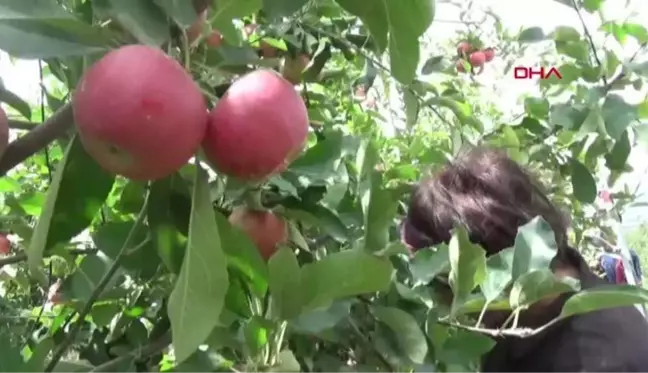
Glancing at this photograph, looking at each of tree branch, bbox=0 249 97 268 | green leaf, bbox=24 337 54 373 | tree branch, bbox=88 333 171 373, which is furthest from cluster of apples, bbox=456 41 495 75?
green leaf, bbox=24 337 54 373

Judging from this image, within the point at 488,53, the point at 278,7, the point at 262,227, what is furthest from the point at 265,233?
the point at 488,53

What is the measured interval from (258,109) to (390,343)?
1.05 ft

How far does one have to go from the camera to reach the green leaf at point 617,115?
1.01 meters

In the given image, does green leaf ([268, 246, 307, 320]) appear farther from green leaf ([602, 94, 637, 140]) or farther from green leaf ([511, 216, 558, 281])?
green leaf ([602, 94, 637, 140])

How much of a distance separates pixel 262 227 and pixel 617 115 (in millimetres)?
554

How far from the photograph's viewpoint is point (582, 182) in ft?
3.99

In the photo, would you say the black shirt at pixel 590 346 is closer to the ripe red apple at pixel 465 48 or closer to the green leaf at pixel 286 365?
the green leaf at pixel 286 365

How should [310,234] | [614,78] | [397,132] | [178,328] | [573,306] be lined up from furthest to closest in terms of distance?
[397,132] → [614,78] → [310,234] → [573,306] → [178,328]

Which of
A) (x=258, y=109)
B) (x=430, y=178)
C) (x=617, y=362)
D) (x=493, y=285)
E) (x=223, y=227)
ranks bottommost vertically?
(x=617, y=362)

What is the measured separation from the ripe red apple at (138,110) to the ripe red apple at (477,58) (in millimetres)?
1621

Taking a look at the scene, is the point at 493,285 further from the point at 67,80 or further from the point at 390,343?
the point at 67,80

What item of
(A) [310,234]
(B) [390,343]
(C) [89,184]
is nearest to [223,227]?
(C) [89,184]

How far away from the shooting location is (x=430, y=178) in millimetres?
1272

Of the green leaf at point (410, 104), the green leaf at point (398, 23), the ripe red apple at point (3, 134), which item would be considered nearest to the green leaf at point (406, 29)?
the green leaf at point (398, 23)
